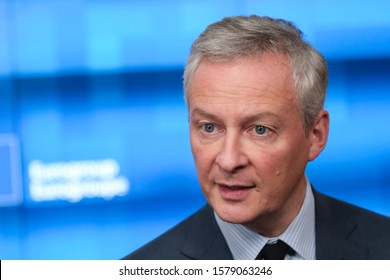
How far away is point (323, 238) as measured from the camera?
6.32 ft

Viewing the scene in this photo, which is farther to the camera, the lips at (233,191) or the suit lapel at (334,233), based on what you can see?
the suit lapel at (334,233)

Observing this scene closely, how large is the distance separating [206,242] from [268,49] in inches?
19.3

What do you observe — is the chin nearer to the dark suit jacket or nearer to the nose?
the nose

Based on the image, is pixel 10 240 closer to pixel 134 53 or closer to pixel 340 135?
pixel 134 53

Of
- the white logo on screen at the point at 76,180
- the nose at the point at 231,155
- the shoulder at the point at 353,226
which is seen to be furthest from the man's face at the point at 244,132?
the white logo on screen at the point at 76,180

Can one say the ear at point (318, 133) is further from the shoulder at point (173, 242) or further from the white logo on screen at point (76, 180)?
the white logo on screen at point (76, 180)

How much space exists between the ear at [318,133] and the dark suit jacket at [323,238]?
0.48 feet

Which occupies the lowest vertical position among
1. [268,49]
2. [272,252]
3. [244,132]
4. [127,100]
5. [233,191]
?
[272,252]

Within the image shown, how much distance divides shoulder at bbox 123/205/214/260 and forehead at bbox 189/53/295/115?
35 cm

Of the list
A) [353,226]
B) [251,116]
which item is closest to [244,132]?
[251,116]

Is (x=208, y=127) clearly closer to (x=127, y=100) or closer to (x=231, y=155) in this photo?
(x=231, y=155)

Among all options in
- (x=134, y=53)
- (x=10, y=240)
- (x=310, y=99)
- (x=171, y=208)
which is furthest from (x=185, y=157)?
(x=310, y=99)

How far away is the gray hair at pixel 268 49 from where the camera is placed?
5.75ft

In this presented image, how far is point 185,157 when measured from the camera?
3230 mm
